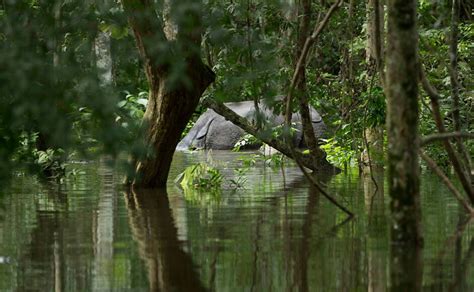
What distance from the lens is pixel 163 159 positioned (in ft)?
44.9

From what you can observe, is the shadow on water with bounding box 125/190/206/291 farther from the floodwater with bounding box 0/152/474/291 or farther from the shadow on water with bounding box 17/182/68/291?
the shadow on water with bounding box 17/182/68/291

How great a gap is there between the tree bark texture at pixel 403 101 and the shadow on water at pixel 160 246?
1.38m

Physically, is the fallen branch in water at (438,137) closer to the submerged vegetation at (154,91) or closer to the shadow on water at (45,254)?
the submerged vegetation at (154,91)

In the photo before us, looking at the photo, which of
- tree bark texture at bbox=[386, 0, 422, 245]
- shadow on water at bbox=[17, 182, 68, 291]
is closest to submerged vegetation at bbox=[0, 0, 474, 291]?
tree bark texture at bbox=[386, 0, 422, 245]

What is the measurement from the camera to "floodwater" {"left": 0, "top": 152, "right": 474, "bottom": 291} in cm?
695

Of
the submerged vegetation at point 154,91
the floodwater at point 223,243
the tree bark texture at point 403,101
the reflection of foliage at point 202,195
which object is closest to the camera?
the submerged vegetation at point 154,91

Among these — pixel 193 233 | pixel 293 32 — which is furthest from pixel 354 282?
pixel 293 32

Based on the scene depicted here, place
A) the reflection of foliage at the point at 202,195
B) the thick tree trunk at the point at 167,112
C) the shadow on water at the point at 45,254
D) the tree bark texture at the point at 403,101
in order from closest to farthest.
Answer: the tree bark texture at the point at 403,101 < the shadow on water at the point at 45,254 < the reflection of foliage at the point at 202,195 < the thick tree trunk at the point at 167,112

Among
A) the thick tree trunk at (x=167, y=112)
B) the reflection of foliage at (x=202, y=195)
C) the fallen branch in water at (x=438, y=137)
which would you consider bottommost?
the reflection of foliage at (x=202, y=195)

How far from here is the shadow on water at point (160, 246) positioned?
6973 millimetres

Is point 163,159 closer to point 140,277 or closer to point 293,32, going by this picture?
point 293,32

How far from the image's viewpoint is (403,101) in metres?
6.88

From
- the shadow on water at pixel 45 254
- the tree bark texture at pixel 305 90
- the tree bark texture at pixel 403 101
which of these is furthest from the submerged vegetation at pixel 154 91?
the tree bark texture at pixel 305 90

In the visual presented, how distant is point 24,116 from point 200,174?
10477 mm
